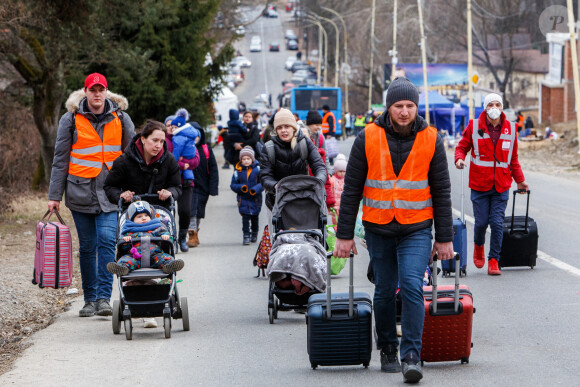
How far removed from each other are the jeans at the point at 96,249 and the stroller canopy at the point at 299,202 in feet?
5.29

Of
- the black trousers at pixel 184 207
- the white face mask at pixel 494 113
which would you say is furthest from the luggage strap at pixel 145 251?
the black trousers at pixel 184 207

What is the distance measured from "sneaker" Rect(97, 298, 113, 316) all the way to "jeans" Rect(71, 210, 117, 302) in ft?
0.16

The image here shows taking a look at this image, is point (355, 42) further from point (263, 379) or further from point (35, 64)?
point (263, 379)

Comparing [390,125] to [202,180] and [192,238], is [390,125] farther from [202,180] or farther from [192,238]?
[202,180]

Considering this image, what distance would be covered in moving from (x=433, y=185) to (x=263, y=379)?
1.79 meters

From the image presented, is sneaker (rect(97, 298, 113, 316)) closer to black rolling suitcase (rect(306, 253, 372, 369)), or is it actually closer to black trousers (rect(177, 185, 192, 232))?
black rolling suitcase (rect(306, 253, 372, 369))

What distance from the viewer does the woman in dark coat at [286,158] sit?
35.6 ft

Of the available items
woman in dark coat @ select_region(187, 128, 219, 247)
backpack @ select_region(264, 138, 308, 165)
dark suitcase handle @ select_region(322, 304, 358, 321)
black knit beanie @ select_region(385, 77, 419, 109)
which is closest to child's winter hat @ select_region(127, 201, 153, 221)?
backpack @ select_region(264, 138, 308, 165)

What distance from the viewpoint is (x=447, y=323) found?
7.29 meters

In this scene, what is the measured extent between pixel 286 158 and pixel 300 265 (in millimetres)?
1648

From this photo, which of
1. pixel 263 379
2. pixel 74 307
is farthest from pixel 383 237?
pixel 74 307

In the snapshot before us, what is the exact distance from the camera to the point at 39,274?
988 centimetres

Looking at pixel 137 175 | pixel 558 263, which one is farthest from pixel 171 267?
pixel 558 263

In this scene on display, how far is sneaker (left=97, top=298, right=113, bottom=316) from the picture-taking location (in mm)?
10406
